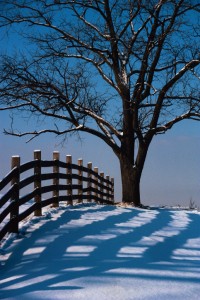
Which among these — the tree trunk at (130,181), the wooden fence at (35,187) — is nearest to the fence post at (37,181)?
the wooden fence at (35,187)

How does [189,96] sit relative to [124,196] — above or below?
above

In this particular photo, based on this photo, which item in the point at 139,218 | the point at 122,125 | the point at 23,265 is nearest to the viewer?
the point at 23,265

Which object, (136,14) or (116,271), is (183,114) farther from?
(116,271)

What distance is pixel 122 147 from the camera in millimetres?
17375

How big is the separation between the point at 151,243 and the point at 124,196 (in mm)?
10469

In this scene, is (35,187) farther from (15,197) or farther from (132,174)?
(132,174)

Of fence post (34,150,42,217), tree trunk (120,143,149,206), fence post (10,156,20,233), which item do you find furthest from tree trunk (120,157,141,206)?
fence post (10,156,20,233)

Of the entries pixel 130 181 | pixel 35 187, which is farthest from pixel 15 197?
pixel 130 181

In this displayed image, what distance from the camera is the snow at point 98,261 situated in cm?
446

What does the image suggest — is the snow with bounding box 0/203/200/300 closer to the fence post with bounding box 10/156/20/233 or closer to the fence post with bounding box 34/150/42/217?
the fence post with bounding box 10/156/20/233

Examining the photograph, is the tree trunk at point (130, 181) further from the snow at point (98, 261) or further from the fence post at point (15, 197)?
the fence post at point (15, 197)

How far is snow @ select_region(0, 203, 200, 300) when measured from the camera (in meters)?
4.46

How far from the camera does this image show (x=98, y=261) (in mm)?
5543

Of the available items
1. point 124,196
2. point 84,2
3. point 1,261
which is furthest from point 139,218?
point 84,2
